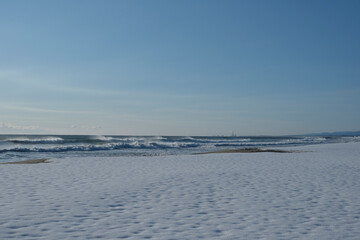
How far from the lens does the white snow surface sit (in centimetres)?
669

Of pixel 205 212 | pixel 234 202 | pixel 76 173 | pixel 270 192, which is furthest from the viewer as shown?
pixel 76 173

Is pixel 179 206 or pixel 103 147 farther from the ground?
pixel 103 147

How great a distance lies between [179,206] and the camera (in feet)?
28.9

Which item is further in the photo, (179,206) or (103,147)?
(103,147)

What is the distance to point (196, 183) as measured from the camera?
12.3 metres

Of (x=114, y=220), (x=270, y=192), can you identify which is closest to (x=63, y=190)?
(x=114, y=220)

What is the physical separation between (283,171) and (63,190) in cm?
1030

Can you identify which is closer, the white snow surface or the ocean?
the white snow surface

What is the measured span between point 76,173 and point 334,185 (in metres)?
11.0

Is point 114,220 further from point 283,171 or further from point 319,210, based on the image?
point 283,171

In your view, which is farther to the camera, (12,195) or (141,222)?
(12,195)

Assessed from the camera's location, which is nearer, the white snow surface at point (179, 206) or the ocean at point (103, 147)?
the white snow surface at point (179, 206)

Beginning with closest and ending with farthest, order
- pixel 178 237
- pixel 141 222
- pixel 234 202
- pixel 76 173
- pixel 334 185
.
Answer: pixel 178 237 → pixel 141 222 → pixel 234 202 → pixel 334 185 → pixel 76 173

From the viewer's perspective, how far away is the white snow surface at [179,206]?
6688mm
